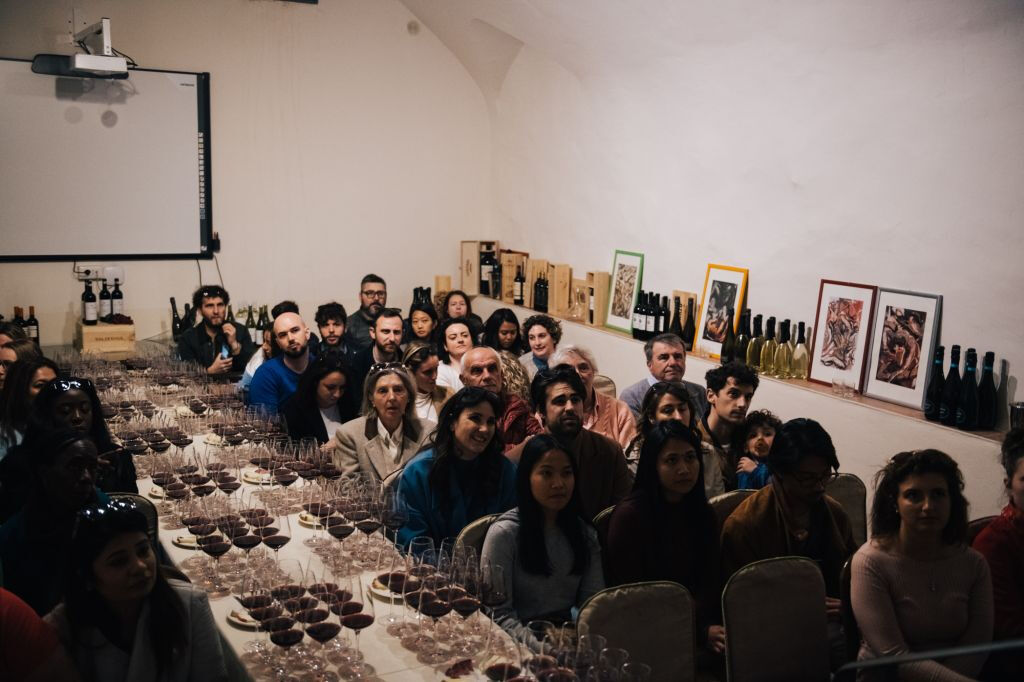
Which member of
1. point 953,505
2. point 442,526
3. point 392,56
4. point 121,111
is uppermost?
point 392,56

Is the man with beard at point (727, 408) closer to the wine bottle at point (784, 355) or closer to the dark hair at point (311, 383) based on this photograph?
the wine bottle at point (784, 355)

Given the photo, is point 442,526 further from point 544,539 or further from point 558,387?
point 558,387

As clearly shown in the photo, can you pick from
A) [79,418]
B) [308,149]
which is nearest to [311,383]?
[79,418]

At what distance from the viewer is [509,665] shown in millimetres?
2348

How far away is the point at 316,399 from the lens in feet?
15.8

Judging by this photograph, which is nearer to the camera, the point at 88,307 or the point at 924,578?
the point at 924,578

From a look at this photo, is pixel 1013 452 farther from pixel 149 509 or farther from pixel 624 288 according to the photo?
pixel 624 288

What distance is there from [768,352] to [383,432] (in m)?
2.58

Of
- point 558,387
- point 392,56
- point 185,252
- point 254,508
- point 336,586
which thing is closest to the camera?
point 336,586

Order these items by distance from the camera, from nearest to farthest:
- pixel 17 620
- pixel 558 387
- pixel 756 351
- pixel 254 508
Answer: pixel 17 620, pixel 254 508, pixel 558 387, pixel 756 351

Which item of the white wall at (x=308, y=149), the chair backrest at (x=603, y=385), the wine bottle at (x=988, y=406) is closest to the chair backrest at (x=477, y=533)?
the wine bottle at (x=988, y=406)

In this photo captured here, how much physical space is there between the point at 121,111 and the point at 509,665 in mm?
6702

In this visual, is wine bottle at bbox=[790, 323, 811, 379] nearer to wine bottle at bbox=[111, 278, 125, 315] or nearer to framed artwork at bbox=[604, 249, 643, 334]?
framed artwork at bbox=[604, 249, 643, 334]

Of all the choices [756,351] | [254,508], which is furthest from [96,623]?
[756,351]
